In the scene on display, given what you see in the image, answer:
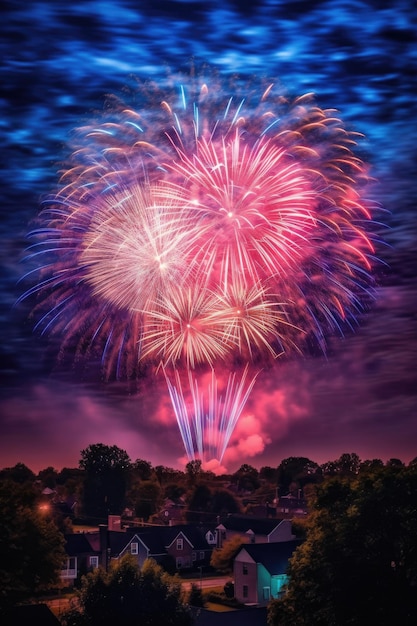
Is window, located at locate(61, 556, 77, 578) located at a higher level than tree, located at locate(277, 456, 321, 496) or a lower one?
lower

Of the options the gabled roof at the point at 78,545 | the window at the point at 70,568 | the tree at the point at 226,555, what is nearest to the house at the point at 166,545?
the gabled roof at the point at 78,545

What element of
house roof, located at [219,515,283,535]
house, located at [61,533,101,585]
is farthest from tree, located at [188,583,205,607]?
house roof, located at [219,515,283,535]

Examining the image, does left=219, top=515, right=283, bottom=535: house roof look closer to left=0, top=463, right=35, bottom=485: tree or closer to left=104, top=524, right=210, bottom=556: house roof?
left=104, top=524, right=210, bottom=556: house roof

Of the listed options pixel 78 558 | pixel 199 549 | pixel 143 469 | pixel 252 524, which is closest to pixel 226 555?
pixel 199 549

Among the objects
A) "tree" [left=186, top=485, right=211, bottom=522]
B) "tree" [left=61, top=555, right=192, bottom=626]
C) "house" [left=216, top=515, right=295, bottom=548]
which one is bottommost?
"tree" [left=61, top=555, right=192, bottom=626]

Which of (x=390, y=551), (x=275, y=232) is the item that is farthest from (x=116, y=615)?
(x=275, y=232)

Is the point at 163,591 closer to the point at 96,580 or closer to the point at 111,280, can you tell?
the point at 96,580

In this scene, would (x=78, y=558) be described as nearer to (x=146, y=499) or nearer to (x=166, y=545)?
(x=166, y=545)

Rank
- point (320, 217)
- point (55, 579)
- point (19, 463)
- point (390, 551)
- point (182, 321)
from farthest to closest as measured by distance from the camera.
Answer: point (19, 463)
point (55, 579)
point (182, 321)
point (320, 217)
point (390, 551)
